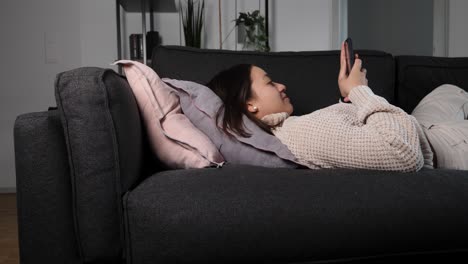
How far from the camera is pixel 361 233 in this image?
0.99 meters

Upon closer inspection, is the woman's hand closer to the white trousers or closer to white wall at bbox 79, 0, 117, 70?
the white trousers

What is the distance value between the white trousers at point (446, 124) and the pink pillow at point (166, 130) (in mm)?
641

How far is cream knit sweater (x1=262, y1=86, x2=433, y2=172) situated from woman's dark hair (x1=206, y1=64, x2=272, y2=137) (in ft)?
0.40

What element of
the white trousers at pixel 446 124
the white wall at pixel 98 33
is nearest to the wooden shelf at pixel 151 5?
the white wall at pixel 98 33

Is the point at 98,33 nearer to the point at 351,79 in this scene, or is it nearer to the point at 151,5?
the point at 151,5

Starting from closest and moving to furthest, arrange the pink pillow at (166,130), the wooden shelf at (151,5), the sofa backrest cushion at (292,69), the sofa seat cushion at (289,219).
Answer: the sofa seat cushion at (289,219), the pink pillow at (166,130), the sofa backrest cushion at (292,69), the wooden shelf at (151,5)

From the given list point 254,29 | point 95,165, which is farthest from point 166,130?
point 254,29

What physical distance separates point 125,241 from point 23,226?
0.23 metres

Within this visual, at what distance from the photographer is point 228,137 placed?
4.25ft

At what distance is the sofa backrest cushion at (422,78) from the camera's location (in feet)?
5.74

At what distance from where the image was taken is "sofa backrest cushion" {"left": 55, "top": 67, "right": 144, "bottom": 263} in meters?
1.02

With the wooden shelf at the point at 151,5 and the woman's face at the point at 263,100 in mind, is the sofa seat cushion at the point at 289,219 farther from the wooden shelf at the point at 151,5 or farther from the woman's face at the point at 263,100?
the wooden shelf at the point at 151,5

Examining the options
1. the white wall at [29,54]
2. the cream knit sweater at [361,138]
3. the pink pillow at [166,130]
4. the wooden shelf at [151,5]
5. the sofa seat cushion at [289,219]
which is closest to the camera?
the sofa seat cushion at [289,219]

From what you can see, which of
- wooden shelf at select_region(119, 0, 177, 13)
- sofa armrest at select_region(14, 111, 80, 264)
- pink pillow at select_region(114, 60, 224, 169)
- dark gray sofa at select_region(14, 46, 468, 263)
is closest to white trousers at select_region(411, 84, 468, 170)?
dark gray sofa at select_region(14, 46, 468, 263)
